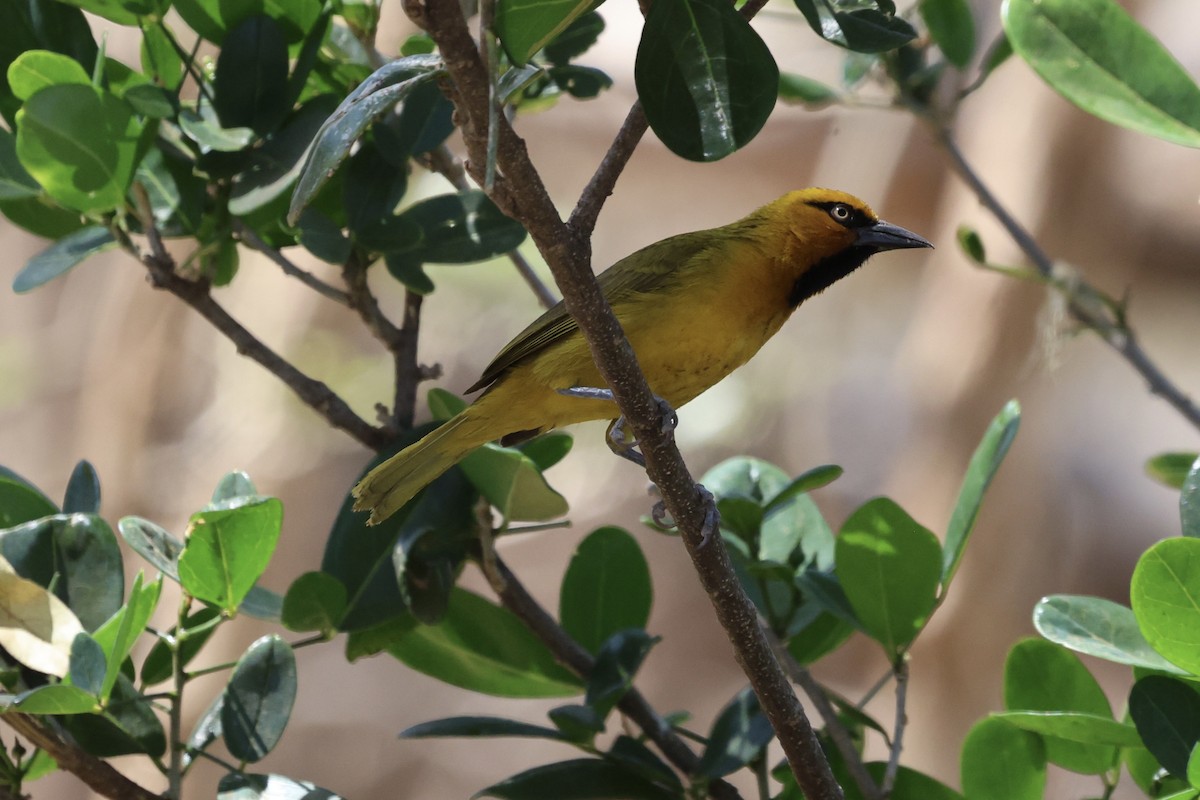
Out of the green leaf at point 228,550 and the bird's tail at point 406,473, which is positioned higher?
the green leaf at point 228,550

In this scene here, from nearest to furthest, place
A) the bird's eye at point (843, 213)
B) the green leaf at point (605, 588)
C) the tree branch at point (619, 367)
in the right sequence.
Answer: the tree branch at point (619, 367) < the green leaf at point (605, 588) < the bird's eye at point (843, 213)

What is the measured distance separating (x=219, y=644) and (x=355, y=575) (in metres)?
5.20

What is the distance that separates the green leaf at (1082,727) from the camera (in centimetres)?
171

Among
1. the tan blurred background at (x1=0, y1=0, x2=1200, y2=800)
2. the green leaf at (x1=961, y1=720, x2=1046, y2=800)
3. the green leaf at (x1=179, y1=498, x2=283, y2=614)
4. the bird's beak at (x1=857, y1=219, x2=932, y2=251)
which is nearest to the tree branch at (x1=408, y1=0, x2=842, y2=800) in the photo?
the green leaf at (x1=961, y1=720, x2=1046, y2=800)

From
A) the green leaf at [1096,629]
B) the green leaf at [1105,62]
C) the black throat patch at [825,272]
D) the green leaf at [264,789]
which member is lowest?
the green leaf at [264,789]

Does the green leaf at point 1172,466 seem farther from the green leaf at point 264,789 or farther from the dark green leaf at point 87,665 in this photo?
the dark green leaf at point 87,665

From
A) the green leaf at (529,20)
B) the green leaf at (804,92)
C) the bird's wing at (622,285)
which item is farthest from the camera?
the green leaf at (804,92)

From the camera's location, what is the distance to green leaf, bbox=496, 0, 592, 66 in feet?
4.58

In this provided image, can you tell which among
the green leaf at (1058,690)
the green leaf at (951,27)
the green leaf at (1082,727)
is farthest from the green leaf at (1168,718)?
the green leaf at (951,27)

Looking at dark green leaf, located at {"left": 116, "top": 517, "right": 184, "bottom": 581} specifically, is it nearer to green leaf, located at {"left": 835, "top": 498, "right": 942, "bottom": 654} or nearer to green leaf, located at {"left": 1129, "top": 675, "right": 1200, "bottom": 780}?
green leaf, located at {"left": 835, "top": 498, "right": 942, "bottom": 654}

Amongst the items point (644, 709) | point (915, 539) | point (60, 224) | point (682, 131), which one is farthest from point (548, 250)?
point (60, 224)

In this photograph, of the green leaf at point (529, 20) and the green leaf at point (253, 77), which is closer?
the green leaf at point (529, 20)

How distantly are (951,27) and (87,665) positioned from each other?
251 cm

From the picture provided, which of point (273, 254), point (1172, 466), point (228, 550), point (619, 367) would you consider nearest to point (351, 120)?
point (619, 367)
